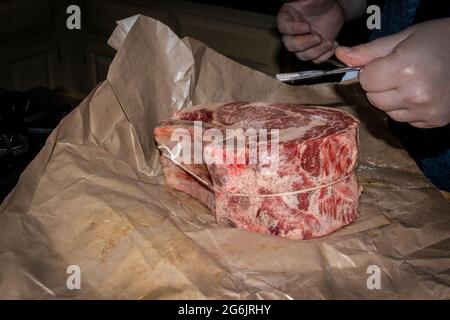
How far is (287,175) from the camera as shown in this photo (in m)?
1.49

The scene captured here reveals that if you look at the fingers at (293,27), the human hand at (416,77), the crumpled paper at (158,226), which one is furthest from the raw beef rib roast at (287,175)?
the fingers at (293,27)

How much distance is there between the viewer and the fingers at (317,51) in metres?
2.12

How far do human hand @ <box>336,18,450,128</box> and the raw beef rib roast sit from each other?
0.18 m

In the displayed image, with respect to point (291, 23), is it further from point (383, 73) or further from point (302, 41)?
point (383, 73)

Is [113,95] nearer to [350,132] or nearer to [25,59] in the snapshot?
[350,132]

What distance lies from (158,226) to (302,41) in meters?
1.03

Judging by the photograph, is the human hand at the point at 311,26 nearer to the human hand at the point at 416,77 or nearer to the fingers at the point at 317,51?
the fingers at the point at 317,51

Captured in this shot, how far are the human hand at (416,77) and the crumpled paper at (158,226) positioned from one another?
0.36 meters

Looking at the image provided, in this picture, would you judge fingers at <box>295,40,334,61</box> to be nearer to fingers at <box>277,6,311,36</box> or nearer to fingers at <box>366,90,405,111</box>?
fingers at <box>277,6,311,36</box>

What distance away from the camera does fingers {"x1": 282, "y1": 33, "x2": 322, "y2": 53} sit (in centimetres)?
206

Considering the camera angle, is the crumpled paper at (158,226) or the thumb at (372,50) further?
the thumb at (372,50)

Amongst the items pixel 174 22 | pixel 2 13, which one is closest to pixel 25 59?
pixel 2 13

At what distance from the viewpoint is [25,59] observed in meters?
3.71
